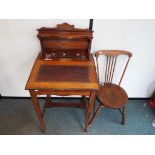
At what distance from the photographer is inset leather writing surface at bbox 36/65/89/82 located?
1219mm

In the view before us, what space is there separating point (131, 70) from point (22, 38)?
1292 millimetres

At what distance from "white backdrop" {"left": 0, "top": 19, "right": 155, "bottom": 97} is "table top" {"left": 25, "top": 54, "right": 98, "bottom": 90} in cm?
27

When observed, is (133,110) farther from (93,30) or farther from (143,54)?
(93,30)

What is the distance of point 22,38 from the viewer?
148 cm

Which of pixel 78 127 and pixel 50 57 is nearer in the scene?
pixel 50 57

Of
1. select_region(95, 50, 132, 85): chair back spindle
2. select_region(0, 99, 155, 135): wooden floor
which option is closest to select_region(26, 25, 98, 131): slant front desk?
select_region(95, 50, 132, 85): chair back spindle

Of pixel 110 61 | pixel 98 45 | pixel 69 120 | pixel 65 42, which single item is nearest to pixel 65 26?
pixel 65 42

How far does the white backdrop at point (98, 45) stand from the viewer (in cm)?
140

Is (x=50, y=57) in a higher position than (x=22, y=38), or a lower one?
lower

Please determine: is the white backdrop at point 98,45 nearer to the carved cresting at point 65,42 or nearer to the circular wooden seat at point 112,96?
the carved cresting at point 65,42

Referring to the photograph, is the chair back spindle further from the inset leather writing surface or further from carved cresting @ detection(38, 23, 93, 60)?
the inset leather writing surface

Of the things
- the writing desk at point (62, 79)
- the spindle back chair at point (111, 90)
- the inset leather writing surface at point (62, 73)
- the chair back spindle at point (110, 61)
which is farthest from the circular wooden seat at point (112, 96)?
the inset leather writing surface at point (62, 73)

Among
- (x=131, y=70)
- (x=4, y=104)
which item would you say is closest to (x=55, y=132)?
(x=4, y=104)

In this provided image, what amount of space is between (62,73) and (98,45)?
534 millimetres
